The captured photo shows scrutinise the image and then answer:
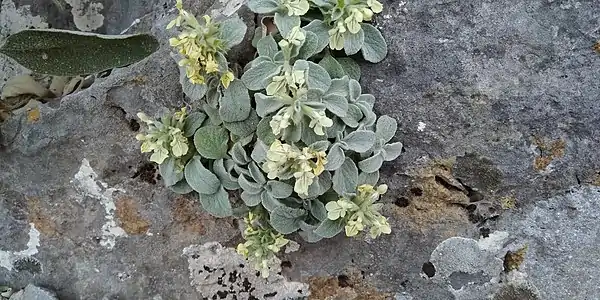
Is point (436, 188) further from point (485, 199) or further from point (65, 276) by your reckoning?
point (65, 276)

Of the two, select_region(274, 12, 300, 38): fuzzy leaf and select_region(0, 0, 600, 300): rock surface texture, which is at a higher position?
select_region(274, 12, 300, 38): fuzzy leaf

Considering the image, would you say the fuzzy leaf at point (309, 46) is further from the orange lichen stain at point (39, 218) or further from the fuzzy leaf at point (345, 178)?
the orange lichen stain at point (39, 218)

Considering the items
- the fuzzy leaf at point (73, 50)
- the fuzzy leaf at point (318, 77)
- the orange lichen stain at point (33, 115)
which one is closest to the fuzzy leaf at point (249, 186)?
the fuzzy leaf at point (318, 77)

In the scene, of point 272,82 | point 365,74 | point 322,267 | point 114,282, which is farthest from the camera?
point 114,282

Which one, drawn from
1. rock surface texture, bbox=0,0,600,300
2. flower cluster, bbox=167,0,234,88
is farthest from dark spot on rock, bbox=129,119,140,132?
flower cluster, bbox=167,0,234,88

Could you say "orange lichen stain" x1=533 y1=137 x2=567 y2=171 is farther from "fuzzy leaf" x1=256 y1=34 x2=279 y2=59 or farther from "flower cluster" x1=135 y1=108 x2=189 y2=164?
"flower cluster" x1=135 y1=108 x2=189 y2=164

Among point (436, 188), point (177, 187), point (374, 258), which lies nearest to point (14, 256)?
point (177, 187)

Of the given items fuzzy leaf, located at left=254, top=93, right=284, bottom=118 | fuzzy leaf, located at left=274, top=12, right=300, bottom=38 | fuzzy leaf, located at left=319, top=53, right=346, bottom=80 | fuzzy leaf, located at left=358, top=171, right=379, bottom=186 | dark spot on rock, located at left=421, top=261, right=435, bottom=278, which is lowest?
dark spot on rock, located at left=421, top=261, right=435, bottom=278
